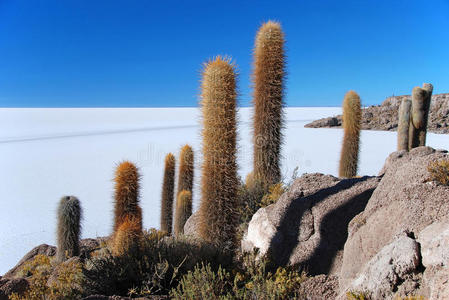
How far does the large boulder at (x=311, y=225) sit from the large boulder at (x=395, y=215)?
722 mm

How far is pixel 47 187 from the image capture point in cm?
1112

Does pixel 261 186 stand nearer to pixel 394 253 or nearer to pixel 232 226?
pixel 232 226

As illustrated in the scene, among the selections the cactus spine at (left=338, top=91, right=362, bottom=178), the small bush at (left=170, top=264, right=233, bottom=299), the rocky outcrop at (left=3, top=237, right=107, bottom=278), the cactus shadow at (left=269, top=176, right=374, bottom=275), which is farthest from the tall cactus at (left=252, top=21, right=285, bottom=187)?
the small bush at (left=170, top=264, right=233, bottom=299)

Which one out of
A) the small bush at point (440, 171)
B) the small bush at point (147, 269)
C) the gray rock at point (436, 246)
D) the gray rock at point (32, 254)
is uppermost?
the small bush at point (440, 171)

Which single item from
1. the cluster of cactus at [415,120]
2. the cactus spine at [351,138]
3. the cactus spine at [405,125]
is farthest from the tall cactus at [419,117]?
the cactus spine at [351,138]

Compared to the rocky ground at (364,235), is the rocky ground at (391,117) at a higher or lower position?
higher

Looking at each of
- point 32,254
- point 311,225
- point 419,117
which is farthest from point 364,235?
point 419,117

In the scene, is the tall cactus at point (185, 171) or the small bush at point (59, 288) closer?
the small bush at point (59, 288)

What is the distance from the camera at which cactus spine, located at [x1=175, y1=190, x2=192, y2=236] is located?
22.6ft

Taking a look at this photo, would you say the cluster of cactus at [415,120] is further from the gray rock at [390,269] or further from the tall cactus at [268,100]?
the gray rock at [390,269]

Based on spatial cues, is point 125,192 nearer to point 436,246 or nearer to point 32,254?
point 32,254

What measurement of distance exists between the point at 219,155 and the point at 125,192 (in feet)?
5.61

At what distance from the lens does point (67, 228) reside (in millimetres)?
5730

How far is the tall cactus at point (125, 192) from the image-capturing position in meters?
4.94
